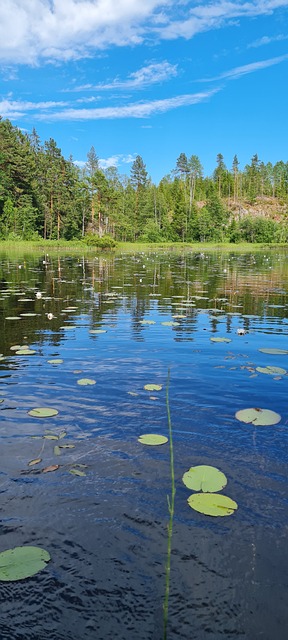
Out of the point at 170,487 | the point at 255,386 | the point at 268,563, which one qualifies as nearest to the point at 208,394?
the point at 255,386

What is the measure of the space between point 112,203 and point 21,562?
71.0 metres

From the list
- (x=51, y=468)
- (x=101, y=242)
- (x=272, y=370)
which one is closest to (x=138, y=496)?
(x=51, y=468)

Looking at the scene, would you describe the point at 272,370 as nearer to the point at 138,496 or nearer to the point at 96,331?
the point at 138,496

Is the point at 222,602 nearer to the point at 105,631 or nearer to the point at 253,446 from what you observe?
the point at 105,631

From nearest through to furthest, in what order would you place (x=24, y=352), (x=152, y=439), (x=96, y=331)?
(x=152, y=439) → (x=24, y=352) → (x=96, y=331)

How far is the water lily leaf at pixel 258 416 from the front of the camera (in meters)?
3.82

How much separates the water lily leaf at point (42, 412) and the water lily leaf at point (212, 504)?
1.82 m

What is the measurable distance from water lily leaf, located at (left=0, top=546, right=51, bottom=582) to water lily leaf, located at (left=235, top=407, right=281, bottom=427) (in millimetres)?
2292

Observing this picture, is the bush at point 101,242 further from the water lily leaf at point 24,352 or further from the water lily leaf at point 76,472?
the water lily leaf at point 76,472

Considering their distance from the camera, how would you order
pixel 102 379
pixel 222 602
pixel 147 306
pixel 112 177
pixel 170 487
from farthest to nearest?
1. pixel 112 177
2. pixel 147 306
3. pixel 102 379
4. pixel 170 487
5. pixel 222 602

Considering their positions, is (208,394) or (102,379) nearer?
(208,394)

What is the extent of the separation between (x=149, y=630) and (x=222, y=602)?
391 mm

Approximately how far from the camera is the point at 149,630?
5.88 feet

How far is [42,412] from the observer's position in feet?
13.2
